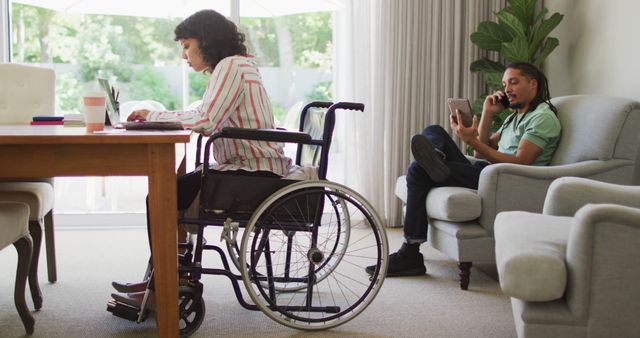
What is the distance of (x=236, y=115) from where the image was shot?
2.43 metres

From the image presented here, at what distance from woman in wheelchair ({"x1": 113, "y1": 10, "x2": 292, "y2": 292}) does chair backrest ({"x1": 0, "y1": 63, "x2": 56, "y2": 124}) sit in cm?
85

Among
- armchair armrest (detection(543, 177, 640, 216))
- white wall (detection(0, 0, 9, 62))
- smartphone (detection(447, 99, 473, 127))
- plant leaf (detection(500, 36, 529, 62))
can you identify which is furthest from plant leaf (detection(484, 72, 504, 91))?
white wall (detection(0, 0, 9, 62))

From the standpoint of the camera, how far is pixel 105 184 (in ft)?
14.7

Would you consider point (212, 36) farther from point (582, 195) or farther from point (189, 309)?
point (582, 195)

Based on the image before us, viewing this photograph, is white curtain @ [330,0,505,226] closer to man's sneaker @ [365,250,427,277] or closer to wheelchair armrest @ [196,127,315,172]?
man's sneaker @ [365,250,427,277]

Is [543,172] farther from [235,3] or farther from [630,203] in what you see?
[235,3]

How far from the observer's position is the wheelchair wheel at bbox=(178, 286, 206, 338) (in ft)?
7.59

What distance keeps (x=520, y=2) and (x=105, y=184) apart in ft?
8.81

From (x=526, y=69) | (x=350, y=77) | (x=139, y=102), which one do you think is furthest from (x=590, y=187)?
(x=139, y=102)

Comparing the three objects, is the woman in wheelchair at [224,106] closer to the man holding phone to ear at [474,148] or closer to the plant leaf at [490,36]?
the man holding phone to ear at [474,148]

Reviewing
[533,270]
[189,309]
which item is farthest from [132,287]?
[533,270]

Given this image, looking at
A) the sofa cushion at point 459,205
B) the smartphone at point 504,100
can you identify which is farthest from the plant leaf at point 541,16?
the sofa cushion at point 459,205

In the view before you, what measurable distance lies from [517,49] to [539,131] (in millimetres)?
859

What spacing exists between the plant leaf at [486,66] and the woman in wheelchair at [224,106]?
1852mm
